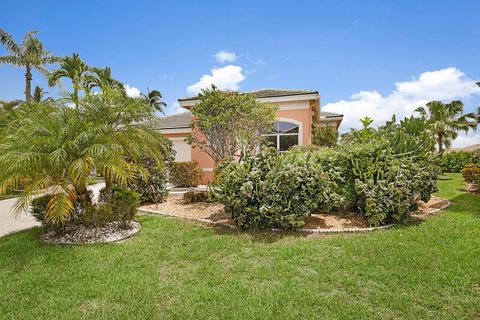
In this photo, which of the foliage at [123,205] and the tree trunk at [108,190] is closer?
the foliage at [123,205]

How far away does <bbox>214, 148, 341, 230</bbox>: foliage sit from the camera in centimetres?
730

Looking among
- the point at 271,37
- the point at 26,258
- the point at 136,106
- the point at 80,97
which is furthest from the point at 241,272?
the point at 271,37

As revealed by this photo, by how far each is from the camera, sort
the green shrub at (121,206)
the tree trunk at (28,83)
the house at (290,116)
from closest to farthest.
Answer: the green shrub at (121,206)
the house at (290,116)
the tree trunk at (28,83)

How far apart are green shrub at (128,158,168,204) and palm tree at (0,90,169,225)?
3395mm

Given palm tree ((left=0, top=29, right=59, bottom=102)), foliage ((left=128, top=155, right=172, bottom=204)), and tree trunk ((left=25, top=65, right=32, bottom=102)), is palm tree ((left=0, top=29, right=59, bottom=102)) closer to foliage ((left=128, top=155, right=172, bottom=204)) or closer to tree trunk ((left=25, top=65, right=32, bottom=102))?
tree trunk ((left=25, top=65, right=32, bottom=102))

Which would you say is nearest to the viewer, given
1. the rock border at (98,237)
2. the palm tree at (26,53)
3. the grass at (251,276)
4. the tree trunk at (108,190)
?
the grass at (251,276)

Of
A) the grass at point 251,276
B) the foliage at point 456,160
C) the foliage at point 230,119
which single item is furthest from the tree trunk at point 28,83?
the foliage at point 456,160

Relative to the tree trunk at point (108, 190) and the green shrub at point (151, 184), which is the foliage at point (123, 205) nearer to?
the tree trunk at point (108, 190)

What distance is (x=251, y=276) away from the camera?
5016 mm

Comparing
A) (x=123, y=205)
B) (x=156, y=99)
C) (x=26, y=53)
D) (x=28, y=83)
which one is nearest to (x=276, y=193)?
(x=123, y=205)

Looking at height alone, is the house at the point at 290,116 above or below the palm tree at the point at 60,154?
above

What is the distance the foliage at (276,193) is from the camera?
7300 mm

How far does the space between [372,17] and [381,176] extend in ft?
19.3

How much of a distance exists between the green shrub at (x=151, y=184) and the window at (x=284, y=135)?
23.8ft
